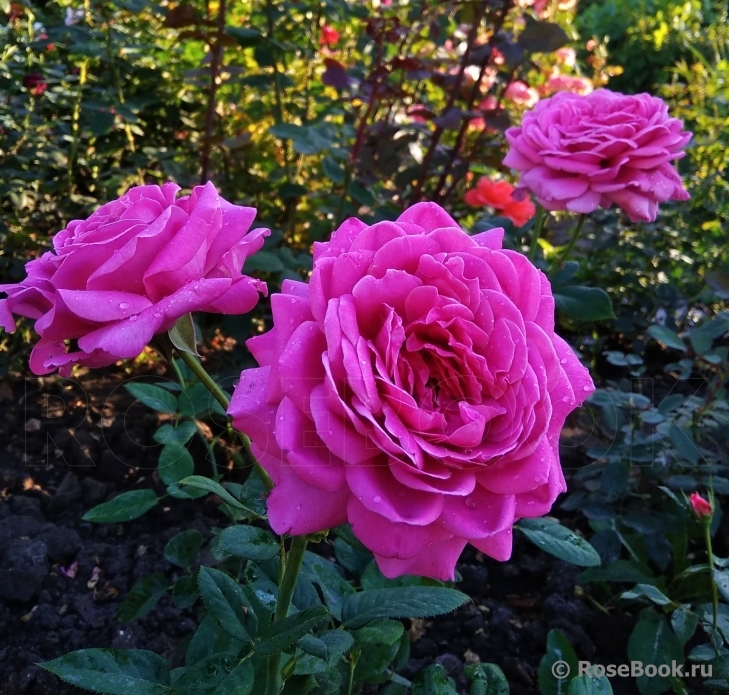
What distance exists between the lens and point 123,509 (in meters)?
1.02

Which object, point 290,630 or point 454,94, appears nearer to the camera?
point 290,630

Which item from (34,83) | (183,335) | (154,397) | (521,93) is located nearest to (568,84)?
(521,93)

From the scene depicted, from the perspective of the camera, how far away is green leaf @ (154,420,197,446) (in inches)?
43.0

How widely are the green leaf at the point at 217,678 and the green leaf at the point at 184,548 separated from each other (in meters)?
0.30

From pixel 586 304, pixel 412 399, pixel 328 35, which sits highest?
pixel 412 399

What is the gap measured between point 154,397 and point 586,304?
0.87 metres

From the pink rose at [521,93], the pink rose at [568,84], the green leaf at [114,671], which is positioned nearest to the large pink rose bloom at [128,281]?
the green leaf at [114,671]

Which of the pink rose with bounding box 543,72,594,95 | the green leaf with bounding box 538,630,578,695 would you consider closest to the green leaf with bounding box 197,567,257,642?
the green leaf with bounding box 538,630,578,695

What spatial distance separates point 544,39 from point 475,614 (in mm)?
1432

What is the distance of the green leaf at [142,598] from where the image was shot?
43.0 inches

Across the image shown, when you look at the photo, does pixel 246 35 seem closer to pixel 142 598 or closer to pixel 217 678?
pixel 142 598

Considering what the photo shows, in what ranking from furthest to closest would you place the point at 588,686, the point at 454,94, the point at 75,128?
the point at 75,128
the point at 454,94
the point at 588,686

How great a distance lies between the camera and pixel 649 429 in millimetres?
1956

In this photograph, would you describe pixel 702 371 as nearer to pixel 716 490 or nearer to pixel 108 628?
pixel 716 490
